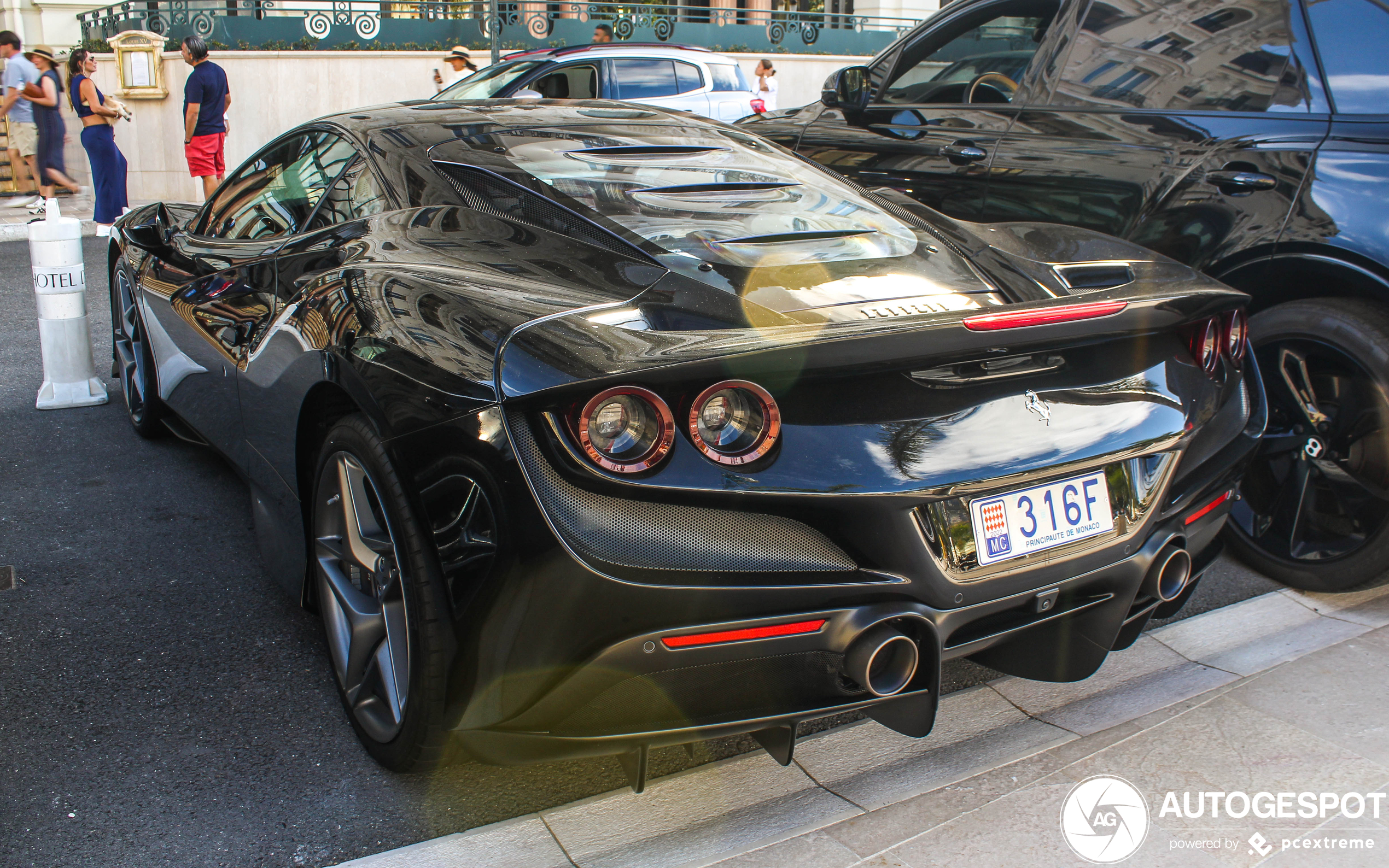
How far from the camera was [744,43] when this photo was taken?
2291 centimetres

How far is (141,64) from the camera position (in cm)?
1689

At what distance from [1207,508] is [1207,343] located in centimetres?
39

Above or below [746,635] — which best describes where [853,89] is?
above

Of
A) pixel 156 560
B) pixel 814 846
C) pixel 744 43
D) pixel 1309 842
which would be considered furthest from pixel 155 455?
pixel 744 43

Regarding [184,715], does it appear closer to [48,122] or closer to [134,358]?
[134,358]

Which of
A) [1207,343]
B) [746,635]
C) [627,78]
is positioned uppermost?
[627,78]

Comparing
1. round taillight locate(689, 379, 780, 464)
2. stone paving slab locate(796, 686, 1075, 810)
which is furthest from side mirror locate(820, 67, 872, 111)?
round taillight locate(689, 379, 780, 464)

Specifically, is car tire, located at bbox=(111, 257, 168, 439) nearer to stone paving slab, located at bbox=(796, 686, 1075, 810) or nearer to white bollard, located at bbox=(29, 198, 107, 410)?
white bollard, located at bbox=(29, 198, 107, 410)

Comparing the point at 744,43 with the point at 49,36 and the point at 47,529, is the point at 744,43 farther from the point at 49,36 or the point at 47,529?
the point at 47,529

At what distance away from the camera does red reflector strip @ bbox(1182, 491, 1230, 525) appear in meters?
2.49

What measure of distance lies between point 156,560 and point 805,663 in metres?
2.56

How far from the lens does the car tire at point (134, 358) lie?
4.55 metres

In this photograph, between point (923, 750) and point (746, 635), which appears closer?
point (746, 635)

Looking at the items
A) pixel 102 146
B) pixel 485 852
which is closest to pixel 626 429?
pixel 485 852
